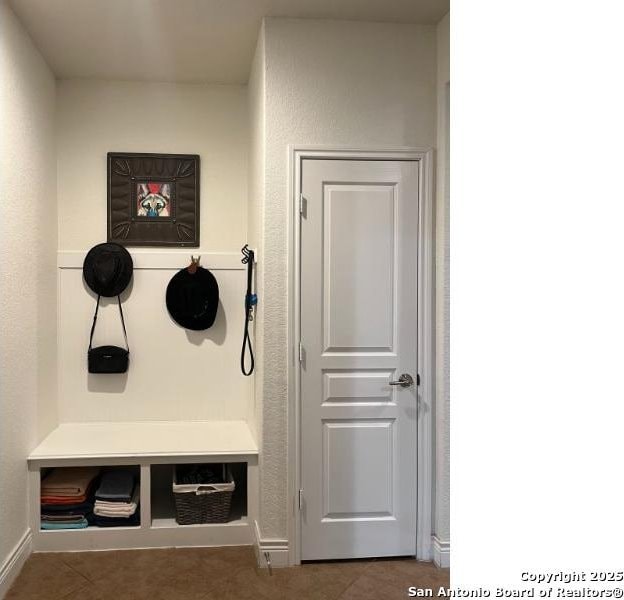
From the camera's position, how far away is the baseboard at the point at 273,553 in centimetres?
348

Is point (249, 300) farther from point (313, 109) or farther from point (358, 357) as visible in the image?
point (313, 109)

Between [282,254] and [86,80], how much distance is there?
1965mm

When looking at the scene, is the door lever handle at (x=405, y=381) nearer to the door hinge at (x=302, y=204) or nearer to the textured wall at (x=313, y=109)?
the textured wall at (x=313, y=109)

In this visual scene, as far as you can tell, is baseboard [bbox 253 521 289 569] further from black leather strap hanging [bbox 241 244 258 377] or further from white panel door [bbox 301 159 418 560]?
black leather strap hanging [bbox 241 244 258 377]

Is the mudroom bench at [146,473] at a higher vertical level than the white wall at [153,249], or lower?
lower

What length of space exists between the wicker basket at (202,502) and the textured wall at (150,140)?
1.52m

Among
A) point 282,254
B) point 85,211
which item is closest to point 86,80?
point 85,211

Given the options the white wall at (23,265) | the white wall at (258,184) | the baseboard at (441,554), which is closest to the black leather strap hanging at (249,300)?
the white wall at (258,184)

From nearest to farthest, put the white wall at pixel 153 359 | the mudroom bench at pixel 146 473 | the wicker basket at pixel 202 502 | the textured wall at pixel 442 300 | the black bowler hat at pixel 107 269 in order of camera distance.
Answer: the textured wall at pixel 442 300 < the mudroom bench at pixel 146 473 < the wicker basket at pixel 202 502 < the black bowler hat at pixel 107 269 < the white wall at pixel 153 359

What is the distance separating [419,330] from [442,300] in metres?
0.21

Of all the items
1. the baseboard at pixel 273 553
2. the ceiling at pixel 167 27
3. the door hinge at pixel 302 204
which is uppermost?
the ceiling at pixel 167 27

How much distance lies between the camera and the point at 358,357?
139 inches
